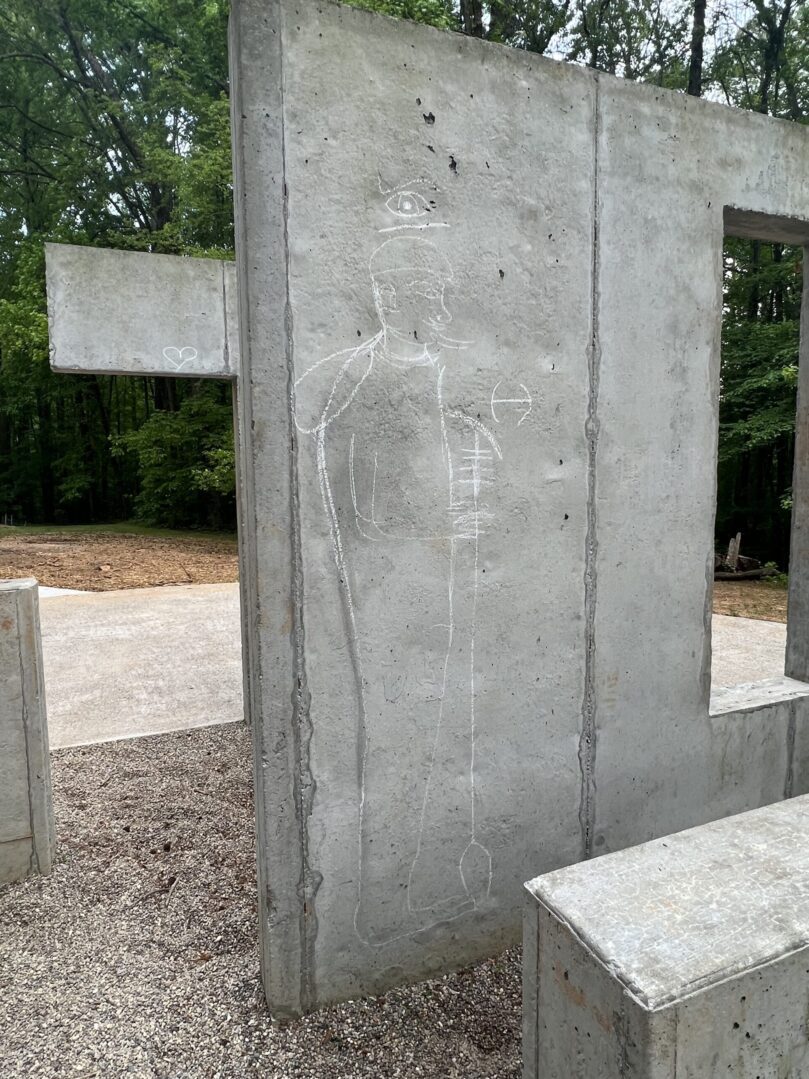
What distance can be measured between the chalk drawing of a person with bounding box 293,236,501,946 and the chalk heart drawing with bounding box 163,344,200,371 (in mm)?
2795

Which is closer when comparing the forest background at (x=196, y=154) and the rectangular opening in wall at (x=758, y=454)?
the rectangular opening in wall at (x=758, y=454)

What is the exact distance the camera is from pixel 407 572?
6.29 feet

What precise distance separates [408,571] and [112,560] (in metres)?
10.4

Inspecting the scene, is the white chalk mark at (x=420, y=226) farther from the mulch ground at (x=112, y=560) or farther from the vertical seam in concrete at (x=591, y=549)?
the mulch ground at (x=112, y=560)

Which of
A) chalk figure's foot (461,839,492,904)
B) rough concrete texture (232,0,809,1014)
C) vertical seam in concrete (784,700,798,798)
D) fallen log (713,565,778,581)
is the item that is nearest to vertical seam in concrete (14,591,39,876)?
rough concrete texture (232,0,809,1014)

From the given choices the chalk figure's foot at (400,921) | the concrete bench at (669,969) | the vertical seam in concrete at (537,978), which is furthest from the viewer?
the chalk figure's foot at (400,921)

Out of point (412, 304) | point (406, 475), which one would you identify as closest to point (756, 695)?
point (406, 475)

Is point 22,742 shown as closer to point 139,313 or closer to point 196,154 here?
point 139,313

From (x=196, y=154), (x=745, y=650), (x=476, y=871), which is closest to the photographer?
(x=476, y=871)

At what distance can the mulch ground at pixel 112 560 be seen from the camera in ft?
32.3

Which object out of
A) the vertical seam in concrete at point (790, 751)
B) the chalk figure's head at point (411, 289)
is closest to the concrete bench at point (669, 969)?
the vertical seam in concrete at point (790, 751)

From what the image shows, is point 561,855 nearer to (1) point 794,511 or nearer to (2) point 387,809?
(2) point 387,809

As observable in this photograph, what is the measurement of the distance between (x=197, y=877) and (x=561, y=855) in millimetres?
1460

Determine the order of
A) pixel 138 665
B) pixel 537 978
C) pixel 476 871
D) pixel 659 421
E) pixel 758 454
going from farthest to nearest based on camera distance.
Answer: pixel 758 454, pixel 138 665, pixel 659 421, pixel 476 871, pixel 537 978
